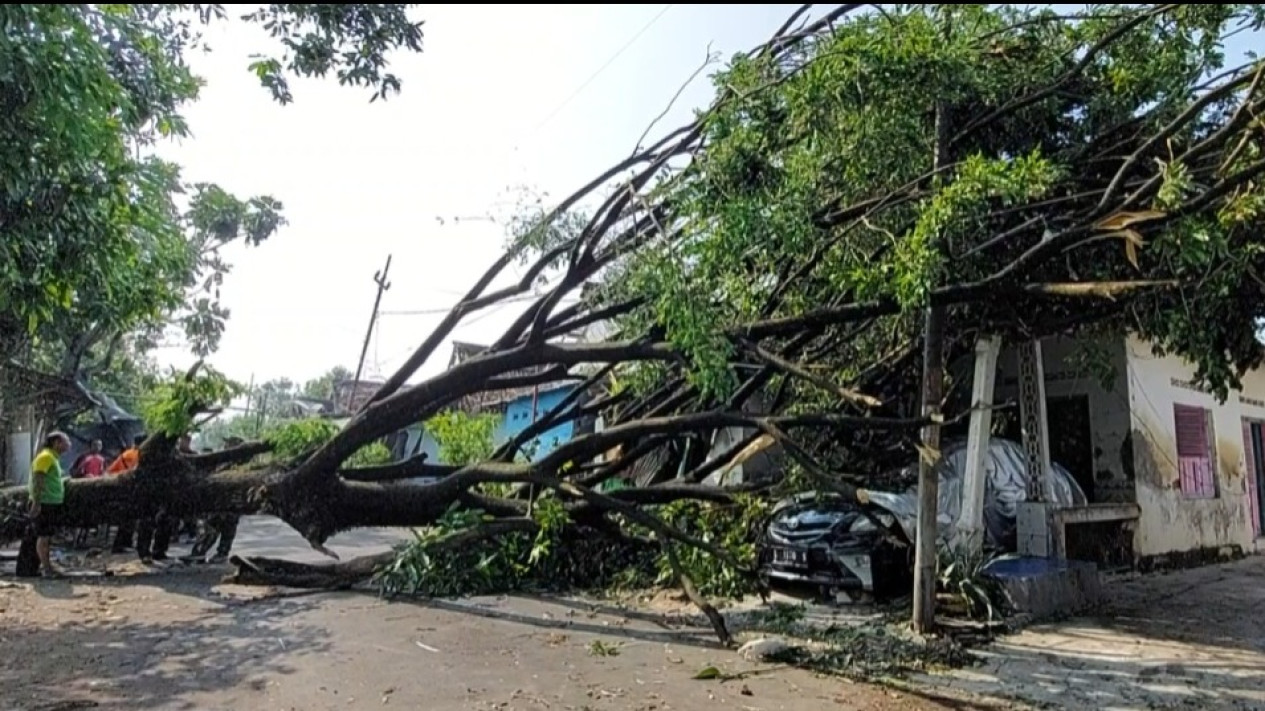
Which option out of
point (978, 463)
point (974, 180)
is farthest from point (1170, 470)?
point (974, 180)

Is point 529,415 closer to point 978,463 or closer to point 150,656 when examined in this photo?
point 978,463

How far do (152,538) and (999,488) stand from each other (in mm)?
10705

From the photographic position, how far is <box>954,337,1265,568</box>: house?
1032 cm

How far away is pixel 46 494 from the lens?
8.68 meters

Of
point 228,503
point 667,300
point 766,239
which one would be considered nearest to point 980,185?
point 766,239

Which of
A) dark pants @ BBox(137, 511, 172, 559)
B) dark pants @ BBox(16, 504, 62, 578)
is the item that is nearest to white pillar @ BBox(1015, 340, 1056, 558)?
dark pants @ BBox(137, 511, 172, 559)

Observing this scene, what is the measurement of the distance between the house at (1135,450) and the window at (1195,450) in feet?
0.06

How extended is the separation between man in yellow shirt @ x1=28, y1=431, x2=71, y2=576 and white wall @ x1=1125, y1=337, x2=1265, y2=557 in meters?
13.0

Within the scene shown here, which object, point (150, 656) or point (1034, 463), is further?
point (1034, 463)

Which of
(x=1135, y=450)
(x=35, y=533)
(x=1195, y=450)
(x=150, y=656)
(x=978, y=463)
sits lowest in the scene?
(x=150, y=656)

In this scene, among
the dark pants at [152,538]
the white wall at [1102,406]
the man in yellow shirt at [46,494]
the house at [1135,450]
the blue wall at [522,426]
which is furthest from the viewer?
the blue wall at [522,426]

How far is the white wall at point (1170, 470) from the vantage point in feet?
34.9

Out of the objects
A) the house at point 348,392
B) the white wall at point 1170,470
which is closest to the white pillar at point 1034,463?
the white wall at point 1170,470

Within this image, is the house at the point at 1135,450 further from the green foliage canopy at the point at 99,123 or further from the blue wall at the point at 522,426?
the blue wall at the point at 522,426
